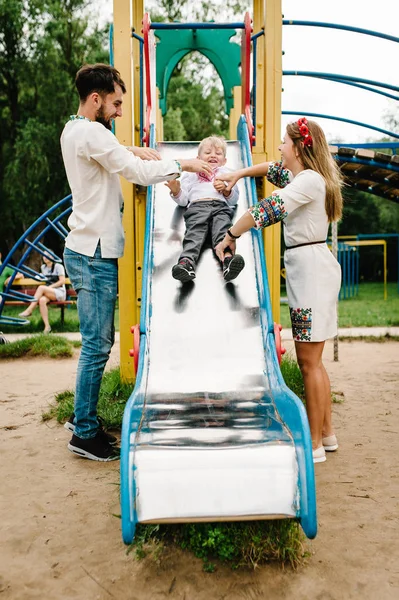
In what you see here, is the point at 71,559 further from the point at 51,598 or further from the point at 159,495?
the point at 159,495

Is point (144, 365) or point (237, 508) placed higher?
point (144, 365)

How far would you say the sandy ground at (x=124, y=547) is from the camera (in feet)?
7.14

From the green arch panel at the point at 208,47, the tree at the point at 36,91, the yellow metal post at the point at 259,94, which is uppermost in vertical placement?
the tree at the point at 36,91

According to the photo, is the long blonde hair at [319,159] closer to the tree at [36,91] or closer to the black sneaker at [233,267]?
the black sneaker at [233,267]

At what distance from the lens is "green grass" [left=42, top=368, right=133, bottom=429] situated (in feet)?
13.6

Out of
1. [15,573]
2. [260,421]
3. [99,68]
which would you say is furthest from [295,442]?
[99,68]

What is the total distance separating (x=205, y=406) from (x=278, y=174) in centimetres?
162

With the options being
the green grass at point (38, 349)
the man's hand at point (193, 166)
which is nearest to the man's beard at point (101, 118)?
the man's hand at point (193, 166)

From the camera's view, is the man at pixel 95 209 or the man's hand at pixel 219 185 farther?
the man's hand at pixel 219 185

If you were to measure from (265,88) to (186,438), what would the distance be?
3203mm

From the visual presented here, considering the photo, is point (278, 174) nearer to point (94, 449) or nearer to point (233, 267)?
point (233, 267)

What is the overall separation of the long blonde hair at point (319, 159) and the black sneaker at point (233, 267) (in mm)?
573

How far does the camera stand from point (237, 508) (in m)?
2.13

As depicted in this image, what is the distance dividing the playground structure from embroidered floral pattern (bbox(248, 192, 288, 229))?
1.34 ft
